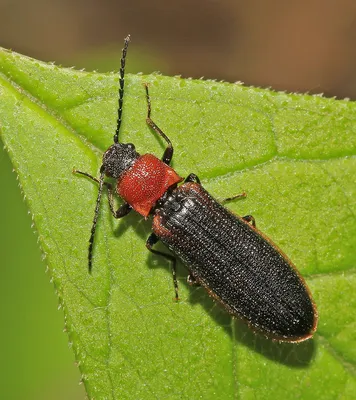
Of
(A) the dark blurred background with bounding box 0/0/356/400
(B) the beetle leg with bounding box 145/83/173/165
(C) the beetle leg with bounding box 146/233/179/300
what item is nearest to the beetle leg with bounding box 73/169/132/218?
(C) the beetle leg with bounding box 146/233/179/300

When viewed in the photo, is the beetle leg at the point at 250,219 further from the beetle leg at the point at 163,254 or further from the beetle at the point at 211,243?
the beetle leg at the point at 163,254

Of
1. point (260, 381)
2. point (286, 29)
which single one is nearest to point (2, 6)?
point (286, 29)

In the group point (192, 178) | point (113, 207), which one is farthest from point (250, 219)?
point (113, 207)

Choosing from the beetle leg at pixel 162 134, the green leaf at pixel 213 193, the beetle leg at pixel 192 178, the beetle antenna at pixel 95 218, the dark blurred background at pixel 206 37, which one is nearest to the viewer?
the green leaf at pixel 213 193

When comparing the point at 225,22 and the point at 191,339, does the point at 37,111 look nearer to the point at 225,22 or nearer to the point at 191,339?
the point at 191,339

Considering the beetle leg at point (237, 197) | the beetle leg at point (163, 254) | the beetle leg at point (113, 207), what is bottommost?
the beetle leg at point (163, 254)

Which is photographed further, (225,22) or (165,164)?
(225,22)


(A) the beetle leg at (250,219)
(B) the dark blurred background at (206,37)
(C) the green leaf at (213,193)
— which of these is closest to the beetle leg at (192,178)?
(C) the green leaf at (213,193)

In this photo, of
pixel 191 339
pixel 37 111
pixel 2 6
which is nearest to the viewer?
pixel 37 111

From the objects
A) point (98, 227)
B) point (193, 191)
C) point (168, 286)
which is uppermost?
point (193, 191)
